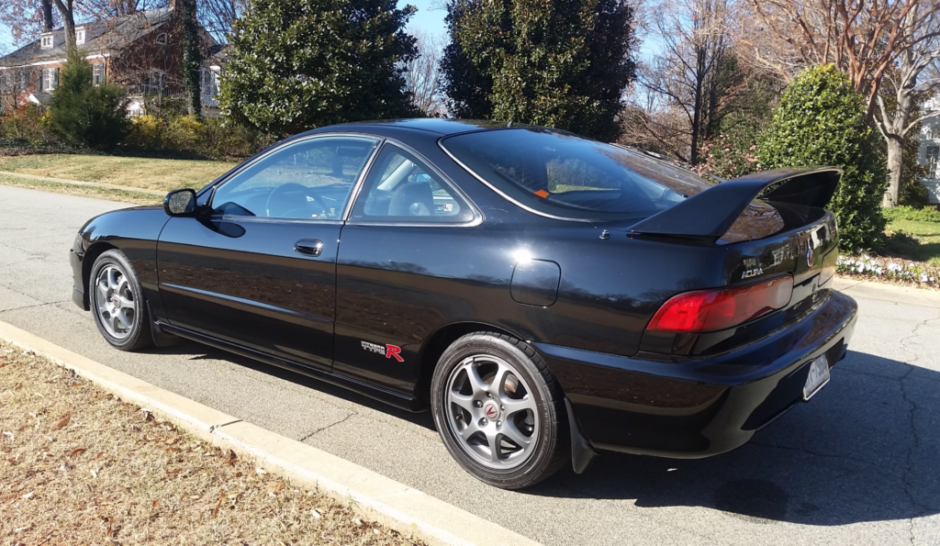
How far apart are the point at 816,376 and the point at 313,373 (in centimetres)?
242

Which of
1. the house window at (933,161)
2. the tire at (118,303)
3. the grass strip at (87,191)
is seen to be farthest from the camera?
the house window at (933,161)

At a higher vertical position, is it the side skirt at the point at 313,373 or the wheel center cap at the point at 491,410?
the wheel center cap at the point at 491,410

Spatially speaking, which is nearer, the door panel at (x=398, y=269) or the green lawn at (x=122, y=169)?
the door panel at (x=398, y=269)

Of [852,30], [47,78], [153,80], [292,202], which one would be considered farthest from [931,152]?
[47,78]

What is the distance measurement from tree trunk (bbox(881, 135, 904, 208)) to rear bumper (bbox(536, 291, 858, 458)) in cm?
2196

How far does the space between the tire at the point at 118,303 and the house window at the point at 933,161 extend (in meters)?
34.3

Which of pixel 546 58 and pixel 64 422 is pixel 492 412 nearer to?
pixel 64 422

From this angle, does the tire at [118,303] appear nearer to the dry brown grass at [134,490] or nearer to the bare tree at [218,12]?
the dry brown grass at [134,490]

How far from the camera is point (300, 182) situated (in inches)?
167

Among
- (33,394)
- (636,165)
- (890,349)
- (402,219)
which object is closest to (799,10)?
(890,349)

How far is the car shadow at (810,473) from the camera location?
3053mm

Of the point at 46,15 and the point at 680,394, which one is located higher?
the point at 46,15

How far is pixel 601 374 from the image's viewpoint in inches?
110

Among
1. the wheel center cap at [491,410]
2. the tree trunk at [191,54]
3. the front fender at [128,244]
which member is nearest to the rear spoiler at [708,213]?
the wheel center cap at [491,410]
